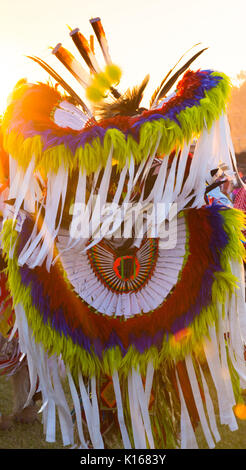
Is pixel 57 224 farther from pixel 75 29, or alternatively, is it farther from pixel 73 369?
pixel 75 29

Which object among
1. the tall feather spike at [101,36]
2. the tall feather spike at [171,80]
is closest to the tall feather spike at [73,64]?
the tall feather spike at [101,36]

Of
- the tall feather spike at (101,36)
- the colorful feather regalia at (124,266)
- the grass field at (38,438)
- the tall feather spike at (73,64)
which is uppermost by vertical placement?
the tall feather spike at (101,36)

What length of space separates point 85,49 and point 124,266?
883 mm

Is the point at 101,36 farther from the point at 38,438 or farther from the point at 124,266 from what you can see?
the point at 38,438

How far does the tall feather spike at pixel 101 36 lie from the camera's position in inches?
76.9

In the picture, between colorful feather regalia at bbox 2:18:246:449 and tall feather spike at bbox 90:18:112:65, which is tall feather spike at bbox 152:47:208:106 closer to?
colorful feather regalia at bbox 2:18:246:449

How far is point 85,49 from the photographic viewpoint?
1.94 m

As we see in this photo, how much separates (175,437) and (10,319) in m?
0.96

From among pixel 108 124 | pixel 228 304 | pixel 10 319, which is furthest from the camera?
pixel 10 319

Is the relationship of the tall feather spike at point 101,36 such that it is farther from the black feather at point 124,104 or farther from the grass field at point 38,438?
the grass field at point 38,438

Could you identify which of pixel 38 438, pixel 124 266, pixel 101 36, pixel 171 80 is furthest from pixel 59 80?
pixel 38 438

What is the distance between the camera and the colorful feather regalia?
6.02ft

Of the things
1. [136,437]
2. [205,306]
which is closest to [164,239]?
[205,306]

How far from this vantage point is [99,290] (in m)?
1.96
